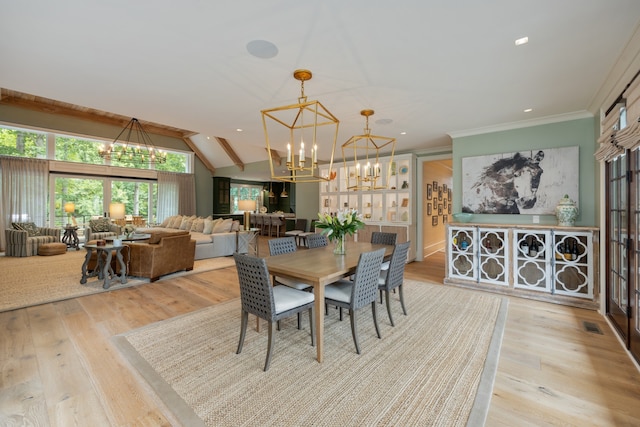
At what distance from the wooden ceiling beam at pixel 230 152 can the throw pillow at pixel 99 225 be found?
13.8ft

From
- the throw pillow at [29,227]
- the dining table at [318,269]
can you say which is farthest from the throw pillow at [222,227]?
the throw pillow at [29,227]

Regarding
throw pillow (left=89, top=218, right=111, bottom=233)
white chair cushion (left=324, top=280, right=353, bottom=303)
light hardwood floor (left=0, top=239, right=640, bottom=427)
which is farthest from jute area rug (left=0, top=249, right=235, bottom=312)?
white chair cushion (left=324, top=280, right=353, bottom=303)

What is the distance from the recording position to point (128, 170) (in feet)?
30.9

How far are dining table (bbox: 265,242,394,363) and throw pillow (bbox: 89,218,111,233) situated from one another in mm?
7695

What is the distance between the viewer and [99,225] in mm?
7988

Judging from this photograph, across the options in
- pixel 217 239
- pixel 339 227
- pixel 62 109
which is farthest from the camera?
pixel 62 109

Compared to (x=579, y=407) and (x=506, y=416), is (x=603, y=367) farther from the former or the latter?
(x=506, y=416)

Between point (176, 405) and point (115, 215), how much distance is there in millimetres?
4188

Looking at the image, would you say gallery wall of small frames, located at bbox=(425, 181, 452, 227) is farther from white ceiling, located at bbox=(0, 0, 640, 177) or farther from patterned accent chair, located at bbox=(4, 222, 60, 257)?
patterned accent chair, located at bbox=(4, 222, 60, 257)

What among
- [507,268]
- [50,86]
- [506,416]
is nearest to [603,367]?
[506,416]

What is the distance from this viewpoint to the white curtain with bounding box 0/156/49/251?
23.1 ft

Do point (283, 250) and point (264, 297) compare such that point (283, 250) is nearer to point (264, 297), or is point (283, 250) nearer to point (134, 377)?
point (264, 297)

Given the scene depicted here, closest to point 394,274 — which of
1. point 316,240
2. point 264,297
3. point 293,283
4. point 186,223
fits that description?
point 293,283

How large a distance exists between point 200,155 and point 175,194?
1.95 m
